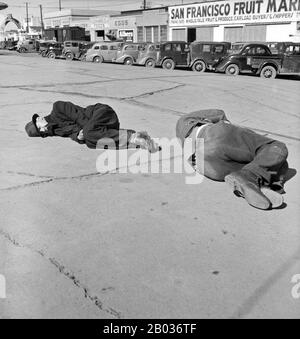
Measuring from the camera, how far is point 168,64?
73.2 feet

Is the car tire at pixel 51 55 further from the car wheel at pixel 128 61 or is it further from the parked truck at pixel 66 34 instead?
the parked truck at pixel 66 34

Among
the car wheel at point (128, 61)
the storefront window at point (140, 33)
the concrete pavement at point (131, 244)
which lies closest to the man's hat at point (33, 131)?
the concrete pavement at point (131, 244)

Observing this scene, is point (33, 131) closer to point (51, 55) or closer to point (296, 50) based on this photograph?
point (296, 50)

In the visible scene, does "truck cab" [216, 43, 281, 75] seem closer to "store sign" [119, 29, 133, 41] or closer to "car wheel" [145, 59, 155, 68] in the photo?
"car wheel" [145, 59, 155, 68]

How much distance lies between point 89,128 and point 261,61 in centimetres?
1461

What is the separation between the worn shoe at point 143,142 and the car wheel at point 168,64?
17003mm

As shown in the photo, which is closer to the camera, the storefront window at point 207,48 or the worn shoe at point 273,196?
the worn shoe at point 273,196

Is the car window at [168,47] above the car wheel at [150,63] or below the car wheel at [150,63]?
above

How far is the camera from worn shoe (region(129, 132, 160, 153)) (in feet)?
19.3

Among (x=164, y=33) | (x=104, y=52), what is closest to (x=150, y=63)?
(x=104, y=52)

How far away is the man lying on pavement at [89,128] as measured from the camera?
5.93m

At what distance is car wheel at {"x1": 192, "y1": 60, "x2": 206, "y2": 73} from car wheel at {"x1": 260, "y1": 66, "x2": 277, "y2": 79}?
11.2ft

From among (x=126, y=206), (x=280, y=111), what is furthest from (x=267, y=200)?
(x=280, y=111)
